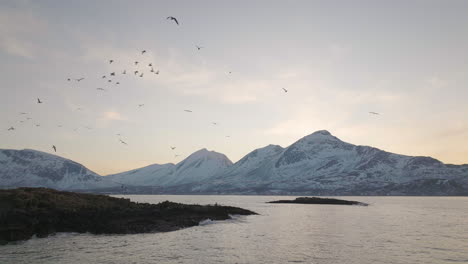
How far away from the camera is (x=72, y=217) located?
5991cm

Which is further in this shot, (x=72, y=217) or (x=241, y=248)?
(x=72, y=217)

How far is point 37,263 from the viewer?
113ft

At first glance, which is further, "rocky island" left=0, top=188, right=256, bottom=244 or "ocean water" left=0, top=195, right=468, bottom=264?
"rocky island" left=0, top=188, right=256, bottom=244

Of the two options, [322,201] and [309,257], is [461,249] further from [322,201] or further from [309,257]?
[322,201]

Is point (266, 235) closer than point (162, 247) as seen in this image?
No

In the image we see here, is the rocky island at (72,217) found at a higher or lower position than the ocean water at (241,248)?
higher

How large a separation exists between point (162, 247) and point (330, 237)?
26.4 metres

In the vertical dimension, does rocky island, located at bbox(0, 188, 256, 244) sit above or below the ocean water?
above

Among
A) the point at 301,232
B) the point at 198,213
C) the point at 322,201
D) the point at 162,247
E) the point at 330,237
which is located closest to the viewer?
the point at 162,247

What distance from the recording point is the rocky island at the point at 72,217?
174ft

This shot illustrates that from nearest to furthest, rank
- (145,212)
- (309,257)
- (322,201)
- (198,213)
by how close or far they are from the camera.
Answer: (309,257) → (145,212) → (198,213) → (322,201)

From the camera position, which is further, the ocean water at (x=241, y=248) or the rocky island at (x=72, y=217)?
the rocky island at (x=72, y=217)

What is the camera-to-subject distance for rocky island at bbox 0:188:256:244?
52969 millimetres

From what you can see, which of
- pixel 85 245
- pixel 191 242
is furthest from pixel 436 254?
pixel 85 245
